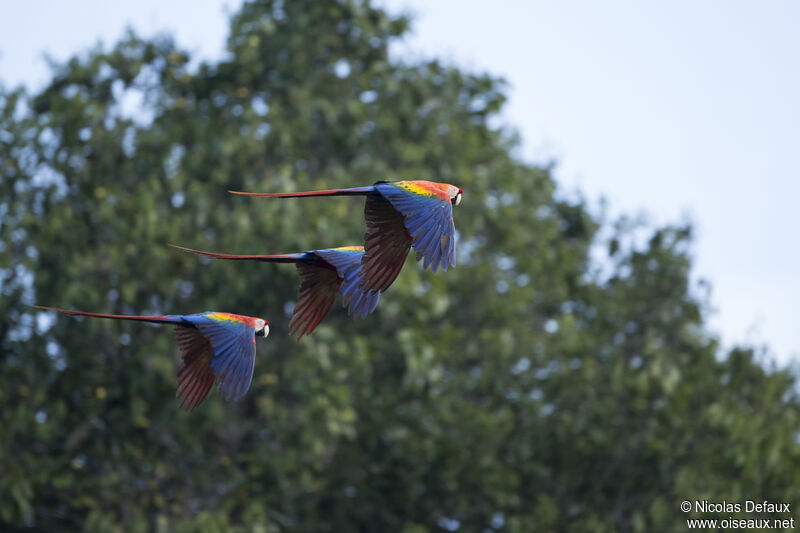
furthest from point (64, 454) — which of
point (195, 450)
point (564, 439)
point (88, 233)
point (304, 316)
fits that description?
point (304, 316)

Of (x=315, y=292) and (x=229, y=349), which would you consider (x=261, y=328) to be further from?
(x=315, y=292)

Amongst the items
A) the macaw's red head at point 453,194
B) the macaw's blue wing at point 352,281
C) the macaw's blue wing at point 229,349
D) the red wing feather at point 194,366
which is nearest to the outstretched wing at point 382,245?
the macaw's blue wing at point 352,281

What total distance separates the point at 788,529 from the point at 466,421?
375 centimetres

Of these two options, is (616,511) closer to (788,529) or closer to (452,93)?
(788,529)

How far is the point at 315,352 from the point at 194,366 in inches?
329

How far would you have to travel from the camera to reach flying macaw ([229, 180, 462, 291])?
4156 mm

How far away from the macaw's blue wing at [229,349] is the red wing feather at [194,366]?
3.2 inches

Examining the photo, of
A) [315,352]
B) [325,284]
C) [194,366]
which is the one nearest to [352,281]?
[325,284]

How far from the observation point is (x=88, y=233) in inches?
549

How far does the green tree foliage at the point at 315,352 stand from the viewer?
13.3 meters

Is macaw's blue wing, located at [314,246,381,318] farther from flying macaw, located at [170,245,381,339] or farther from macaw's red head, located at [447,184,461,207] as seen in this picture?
macaw's red head, located at [447,184,461,207]

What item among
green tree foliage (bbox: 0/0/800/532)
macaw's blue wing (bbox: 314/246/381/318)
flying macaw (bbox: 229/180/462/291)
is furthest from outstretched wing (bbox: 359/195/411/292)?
green tree foliage (bbox: 0/0/800/532)

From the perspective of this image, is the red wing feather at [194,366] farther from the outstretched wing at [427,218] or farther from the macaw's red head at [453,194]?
the macaw's red head at [453,194]

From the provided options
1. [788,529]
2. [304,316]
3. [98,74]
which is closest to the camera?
[304,316]
